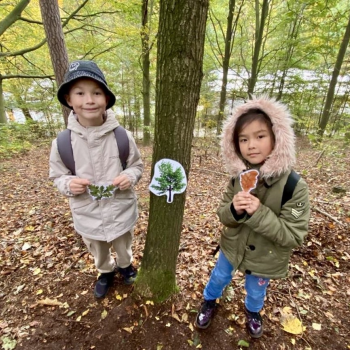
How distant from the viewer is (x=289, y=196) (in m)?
1.61

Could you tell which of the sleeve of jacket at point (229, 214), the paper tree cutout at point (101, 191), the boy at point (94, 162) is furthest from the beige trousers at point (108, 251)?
the sleeve of jacket at point (229, 214)

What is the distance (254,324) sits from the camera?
210cm

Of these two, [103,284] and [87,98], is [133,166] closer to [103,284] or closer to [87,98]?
[87,98]

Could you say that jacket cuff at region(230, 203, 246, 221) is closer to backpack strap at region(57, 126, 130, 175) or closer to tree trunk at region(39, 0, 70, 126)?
backpack strap at region(57, 126, 130, 175)

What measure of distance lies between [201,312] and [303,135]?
18.2 m

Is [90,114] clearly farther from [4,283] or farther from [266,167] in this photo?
[4,283]

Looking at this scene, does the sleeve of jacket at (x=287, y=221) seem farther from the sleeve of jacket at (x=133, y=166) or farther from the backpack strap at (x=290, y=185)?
the sleeve of jacket at (x=133, y=166)

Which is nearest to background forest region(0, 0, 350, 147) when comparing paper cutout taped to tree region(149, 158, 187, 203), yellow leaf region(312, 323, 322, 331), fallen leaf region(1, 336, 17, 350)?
yellow leaf region(312, 323, 322, 331)

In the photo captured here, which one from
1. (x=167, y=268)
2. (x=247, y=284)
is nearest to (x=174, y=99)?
(x=167, y=268)

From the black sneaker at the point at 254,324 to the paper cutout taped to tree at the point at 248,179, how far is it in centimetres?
140

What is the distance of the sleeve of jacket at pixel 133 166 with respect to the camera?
1971 millimetres

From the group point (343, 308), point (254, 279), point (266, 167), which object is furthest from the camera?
point (343, 308)

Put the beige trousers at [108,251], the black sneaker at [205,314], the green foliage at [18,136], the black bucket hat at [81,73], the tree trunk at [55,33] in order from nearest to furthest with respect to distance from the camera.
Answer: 1. the black bucket hat at [81,73]
2. the black sneaker at [205,314]
3. the beige trousers at [108,251]
4. the tree trunk at [55,33]
5. the green foliage at [18,136]

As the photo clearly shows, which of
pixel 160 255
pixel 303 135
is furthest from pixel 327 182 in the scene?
pixel 303 135
